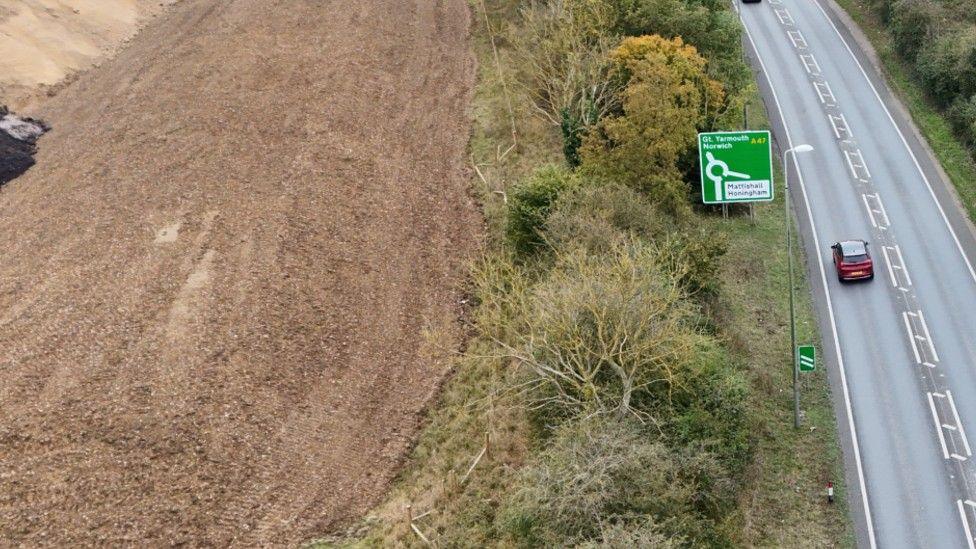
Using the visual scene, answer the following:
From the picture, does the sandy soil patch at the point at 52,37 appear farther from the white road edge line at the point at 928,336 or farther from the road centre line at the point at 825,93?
the white road edge line at the point at 928,336

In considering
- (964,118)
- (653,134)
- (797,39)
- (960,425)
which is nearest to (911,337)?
(960,425)

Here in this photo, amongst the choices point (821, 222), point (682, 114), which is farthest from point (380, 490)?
point (821, 222)

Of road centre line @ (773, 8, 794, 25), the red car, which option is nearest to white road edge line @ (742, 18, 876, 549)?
the red car

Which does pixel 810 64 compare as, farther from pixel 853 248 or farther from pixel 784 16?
pixel 853 248

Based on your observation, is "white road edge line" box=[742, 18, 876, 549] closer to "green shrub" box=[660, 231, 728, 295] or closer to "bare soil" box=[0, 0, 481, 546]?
"green shrub" box=[660, 231, 728, 295]

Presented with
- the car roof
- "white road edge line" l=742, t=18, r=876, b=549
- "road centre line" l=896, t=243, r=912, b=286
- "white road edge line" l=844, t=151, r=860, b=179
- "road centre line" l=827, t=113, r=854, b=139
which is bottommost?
"white road edge line" l=742, t=18, r=876, b=549
